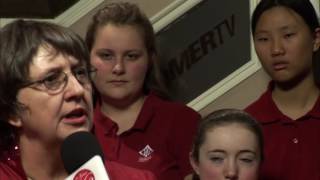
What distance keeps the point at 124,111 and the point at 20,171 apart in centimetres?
65

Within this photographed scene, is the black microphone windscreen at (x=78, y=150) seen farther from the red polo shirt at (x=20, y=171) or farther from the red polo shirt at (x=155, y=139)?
the red polo shirt at (x=155, y=139)

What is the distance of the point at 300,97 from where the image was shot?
1842 mm

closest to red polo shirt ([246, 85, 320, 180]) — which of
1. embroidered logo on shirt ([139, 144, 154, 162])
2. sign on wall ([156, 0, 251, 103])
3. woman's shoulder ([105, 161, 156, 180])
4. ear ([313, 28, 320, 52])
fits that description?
ear ([313, 28, 320, 52])

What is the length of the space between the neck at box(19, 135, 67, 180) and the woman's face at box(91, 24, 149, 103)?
538 mm

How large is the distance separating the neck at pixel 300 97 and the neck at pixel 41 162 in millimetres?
703

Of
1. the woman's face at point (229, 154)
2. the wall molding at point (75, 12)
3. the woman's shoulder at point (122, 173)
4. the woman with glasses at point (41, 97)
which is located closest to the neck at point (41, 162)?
the woman with glasses at point (41, 97)

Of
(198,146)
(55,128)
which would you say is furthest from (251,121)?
(55,128)

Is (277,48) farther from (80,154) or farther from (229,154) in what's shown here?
(80,154)

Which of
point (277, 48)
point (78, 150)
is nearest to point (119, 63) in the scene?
point (277, 48)

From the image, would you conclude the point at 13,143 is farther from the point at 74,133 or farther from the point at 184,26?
the point at 184,26

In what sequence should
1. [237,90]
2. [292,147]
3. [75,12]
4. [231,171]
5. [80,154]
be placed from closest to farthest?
[80,154] → [231,171] → [292,147] → [237,90] → [75,12]

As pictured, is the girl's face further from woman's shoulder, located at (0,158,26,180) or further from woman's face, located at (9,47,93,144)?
woman's shoulder, located at (0,158,26,180)

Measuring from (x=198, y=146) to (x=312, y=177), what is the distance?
31 cm

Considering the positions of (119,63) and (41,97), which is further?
(119,63)
